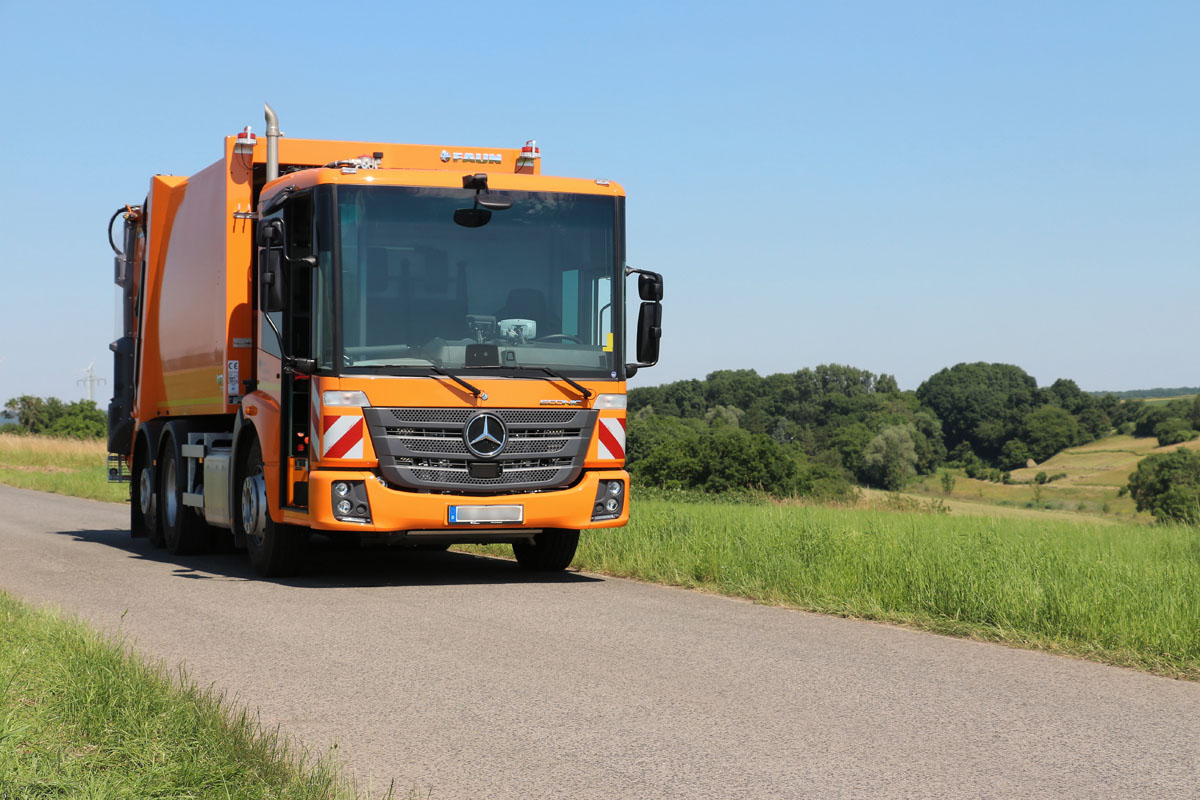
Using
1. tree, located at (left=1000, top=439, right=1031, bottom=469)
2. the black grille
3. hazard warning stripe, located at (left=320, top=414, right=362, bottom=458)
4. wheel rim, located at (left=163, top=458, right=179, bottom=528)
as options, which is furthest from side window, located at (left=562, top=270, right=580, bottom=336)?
tree, located at (left=1000, top=439, right=1031, bottom=469)

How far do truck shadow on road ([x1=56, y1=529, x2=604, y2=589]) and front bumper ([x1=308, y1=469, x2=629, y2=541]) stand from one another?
0.74m

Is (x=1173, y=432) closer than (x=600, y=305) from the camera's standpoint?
No

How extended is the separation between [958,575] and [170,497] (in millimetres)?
9204

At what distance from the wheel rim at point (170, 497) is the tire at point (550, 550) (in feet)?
14.3

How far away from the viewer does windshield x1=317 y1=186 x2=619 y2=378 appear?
1098 cm

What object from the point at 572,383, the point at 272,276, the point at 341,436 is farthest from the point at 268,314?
the point at 572,383

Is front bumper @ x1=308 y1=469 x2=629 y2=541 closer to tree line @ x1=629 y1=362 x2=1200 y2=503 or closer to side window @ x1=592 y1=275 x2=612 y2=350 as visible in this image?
side window @ x1=592 y1=275 x2=612 y2=350

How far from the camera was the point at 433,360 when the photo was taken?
36.0ft

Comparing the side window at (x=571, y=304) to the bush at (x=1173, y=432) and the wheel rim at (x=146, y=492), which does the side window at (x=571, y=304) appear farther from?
the bush at (x=1173, y=432)

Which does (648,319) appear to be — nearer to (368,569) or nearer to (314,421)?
(314,421)

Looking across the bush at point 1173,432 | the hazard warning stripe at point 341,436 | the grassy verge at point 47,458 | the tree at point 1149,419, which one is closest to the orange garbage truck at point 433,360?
the hazard warning stripe at point 341,436

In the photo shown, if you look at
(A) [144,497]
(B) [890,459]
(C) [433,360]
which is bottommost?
(B) [890,459]

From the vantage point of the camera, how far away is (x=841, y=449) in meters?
119

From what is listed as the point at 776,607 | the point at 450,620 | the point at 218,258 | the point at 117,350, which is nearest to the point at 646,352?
the point at 776,607
